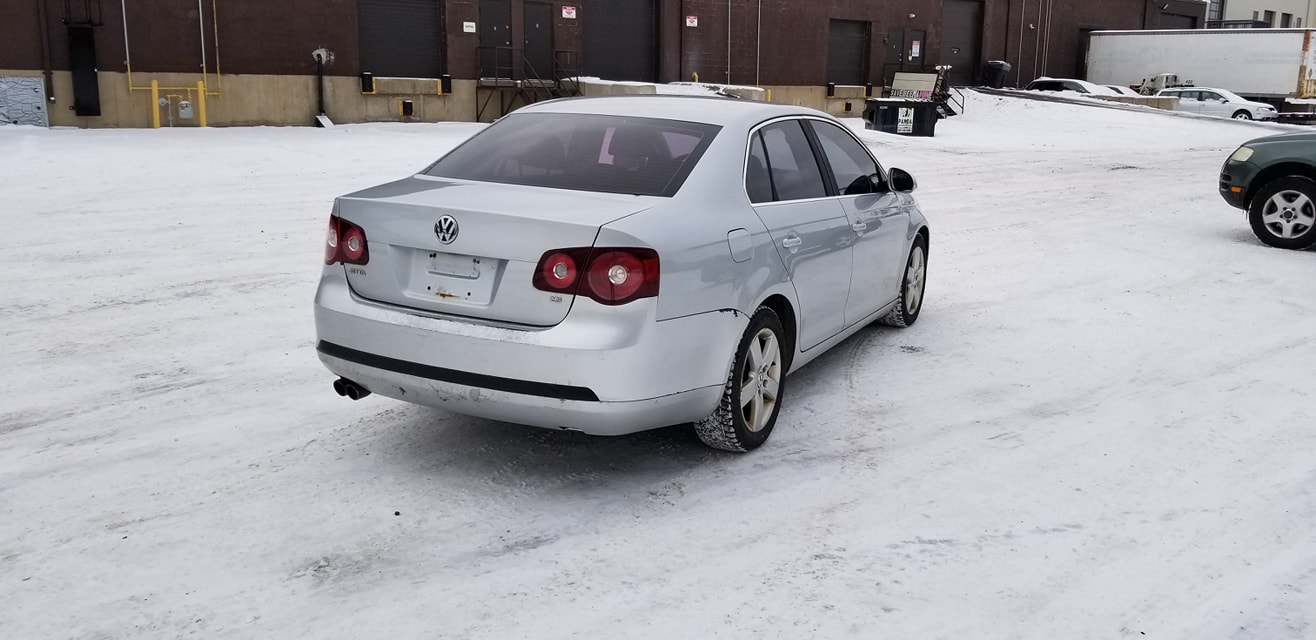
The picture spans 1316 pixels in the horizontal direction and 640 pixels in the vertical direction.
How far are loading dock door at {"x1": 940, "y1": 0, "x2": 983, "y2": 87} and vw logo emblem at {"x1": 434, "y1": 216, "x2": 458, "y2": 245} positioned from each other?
40689 millimetres

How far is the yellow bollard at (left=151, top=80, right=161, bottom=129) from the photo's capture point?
77.0 ft

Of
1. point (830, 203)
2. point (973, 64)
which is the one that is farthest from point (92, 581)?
point (973, 64)

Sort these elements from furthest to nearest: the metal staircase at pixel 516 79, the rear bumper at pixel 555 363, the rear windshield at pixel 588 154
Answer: the metal staircase at pixel 516 79 < the rear windshield at pixel 588 154 < the rear bumper at pixel 555 363

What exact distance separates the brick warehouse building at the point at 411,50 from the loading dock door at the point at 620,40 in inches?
1.6

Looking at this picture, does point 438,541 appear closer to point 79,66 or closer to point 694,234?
point 694,234

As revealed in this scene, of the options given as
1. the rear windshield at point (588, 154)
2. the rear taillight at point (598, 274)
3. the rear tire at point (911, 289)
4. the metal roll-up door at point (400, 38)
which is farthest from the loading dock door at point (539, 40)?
the rear taillight at point (598, 274)

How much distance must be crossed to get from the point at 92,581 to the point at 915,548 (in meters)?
2.91

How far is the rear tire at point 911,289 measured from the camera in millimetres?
7602

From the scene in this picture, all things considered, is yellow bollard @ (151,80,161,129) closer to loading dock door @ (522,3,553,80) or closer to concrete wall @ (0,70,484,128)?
concrete wall @ (0,70,484,128)

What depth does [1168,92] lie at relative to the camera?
42.3 m

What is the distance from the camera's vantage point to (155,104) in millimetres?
23500

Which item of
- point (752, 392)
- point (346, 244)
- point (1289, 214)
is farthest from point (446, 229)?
point (1289, 214)

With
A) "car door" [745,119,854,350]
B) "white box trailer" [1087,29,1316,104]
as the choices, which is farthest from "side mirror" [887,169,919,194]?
"white box trailer" [1087,29,1316,104]

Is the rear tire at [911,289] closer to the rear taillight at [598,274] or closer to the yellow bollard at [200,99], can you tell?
the rear taillight at [598,274]
